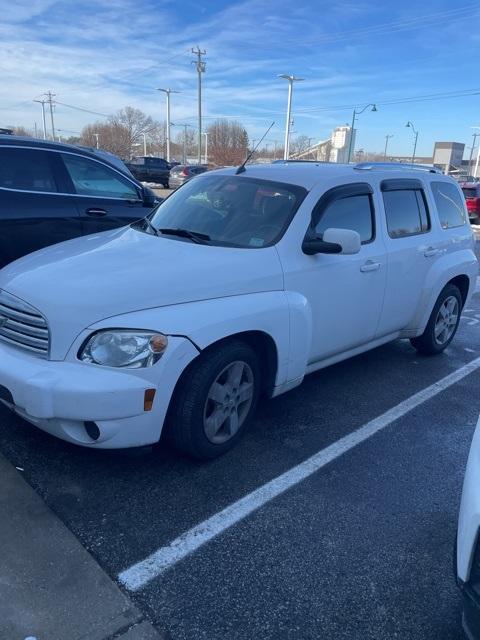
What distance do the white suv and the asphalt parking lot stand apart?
1.14 ft

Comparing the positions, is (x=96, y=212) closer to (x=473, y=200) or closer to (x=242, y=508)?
(x=242, y=508)

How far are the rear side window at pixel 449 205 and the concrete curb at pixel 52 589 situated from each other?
174 inches

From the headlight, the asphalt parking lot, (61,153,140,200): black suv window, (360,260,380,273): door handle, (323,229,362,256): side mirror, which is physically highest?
(61,153,140,200): black suv window

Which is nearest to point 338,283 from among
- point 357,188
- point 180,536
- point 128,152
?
point 357,188

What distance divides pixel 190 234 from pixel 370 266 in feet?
4.88

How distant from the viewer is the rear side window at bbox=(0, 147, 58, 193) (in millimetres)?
5164

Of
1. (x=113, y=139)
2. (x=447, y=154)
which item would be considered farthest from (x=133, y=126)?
(x=447, y=154)

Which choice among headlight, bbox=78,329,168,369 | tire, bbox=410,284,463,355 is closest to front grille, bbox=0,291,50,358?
headlight, bbox=78,329,168,369

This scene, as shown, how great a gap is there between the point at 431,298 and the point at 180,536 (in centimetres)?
344

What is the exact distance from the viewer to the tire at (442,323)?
5.25m

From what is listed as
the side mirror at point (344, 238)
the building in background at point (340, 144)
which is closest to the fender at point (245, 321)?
the side mirror at point (344, 238)

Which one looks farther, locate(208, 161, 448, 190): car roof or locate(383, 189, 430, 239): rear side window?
locate(383, 189, 430, 239): rear side window

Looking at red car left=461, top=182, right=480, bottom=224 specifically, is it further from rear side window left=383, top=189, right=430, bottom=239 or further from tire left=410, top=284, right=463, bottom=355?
rear side window left=383, top=189, right=430, bottom=239

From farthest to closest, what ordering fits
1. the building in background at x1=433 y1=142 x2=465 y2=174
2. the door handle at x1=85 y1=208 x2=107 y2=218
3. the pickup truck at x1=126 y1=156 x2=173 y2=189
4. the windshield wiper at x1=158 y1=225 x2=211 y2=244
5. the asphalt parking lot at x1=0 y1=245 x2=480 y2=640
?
the building in background at x1=433 y1=142 x2=465 y2=174
the pickup truck at x1=126 y1=156 x2=173 y2=189
the door handle at x1=85 y1=208 x2=107 y2=218
the windshield wiper at x1=158 y1=225 x2=211 y2=244
the asphalt parking lot at x1=0 y1=245 x2=480 y2=640
